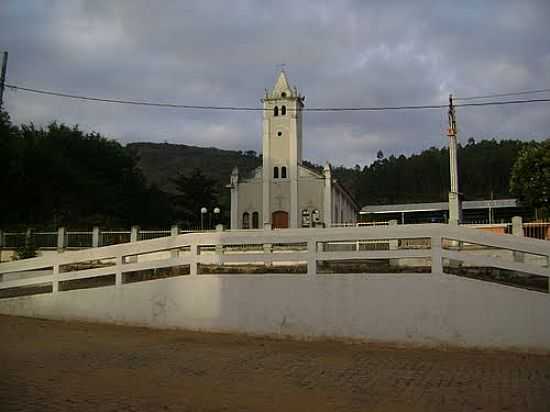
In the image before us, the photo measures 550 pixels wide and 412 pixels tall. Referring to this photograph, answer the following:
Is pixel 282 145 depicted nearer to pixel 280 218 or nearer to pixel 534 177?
pixel 280 218

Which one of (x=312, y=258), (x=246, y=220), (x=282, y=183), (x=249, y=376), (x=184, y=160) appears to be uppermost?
(x=184, y=160)

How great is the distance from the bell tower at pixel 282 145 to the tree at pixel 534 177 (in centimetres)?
1367

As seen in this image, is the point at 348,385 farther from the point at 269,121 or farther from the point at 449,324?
the point at 269,121

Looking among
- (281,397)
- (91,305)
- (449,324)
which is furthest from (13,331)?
(449,324)

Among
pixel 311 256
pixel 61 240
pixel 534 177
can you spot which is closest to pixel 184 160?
pixel 534 177

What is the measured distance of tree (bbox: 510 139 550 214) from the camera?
106ft

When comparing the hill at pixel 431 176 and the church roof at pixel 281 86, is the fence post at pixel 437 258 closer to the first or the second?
the church roof at pixel 281 86

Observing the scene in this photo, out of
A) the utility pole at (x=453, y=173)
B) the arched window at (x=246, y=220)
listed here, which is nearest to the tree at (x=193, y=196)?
→ the arched window at (x=246, y=220)

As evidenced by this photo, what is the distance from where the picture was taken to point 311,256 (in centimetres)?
1050

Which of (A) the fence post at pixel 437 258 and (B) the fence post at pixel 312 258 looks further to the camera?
(B) the fence post at pixel 312 258

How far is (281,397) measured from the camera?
633 centimetres

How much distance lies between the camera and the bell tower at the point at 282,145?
39.7 meters

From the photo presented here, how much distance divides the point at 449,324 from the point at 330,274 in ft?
7.02

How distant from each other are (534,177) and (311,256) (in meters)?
26.4
